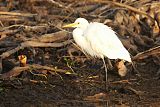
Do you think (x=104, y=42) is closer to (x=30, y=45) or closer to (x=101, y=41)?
(x=101, y=41)

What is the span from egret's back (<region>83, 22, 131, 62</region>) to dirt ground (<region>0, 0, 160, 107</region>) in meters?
0.49

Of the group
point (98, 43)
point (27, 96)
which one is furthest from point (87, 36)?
point (27, 96)

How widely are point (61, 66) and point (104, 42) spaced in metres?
1.16

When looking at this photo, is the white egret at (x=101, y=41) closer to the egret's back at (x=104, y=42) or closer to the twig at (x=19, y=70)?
the egret's back at (x=104, y=42)

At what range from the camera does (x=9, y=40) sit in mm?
10234

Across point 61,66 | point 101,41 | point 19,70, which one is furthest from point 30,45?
point 101,41

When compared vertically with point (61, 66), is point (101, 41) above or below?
above

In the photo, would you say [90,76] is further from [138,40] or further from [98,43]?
[138,40]

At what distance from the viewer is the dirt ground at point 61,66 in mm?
8297

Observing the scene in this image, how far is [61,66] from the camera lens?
32.4ft

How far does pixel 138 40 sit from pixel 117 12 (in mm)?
1096

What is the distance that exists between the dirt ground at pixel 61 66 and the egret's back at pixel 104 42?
0.49 metres

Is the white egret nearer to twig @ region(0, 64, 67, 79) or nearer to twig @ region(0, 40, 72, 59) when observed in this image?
twig @ region(0, 64, 67, 79)

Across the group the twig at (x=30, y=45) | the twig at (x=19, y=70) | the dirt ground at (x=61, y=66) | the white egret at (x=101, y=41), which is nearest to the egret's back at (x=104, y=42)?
the white egret at (x=101, y=41)
